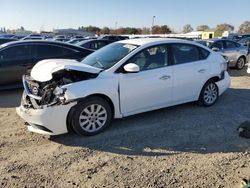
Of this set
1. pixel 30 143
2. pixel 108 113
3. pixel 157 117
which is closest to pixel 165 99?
pixel 157 117

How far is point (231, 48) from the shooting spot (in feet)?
47.2

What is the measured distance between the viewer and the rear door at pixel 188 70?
6.77 meters

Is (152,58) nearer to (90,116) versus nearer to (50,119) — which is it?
(90,116)

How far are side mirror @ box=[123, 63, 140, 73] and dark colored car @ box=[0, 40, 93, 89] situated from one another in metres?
4.27

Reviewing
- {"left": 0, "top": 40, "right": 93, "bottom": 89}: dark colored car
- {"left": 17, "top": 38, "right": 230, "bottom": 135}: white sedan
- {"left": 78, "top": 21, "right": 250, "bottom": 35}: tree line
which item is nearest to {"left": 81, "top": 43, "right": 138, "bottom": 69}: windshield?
{"left": 17, "top": 38, "right": 230, "bottom": 135}: white sedan

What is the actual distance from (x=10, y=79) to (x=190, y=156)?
249 inches

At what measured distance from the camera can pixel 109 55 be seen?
21.5 ft

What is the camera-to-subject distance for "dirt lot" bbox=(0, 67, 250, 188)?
420 cm

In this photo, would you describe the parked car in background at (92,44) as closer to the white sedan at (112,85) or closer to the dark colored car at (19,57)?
the dark colored car at (19,57)

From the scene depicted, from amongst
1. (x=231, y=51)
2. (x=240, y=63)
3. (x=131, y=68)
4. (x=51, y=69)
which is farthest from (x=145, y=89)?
(x=240, y=63)

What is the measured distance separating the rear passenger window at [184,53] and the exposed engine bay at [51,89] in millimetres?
1944

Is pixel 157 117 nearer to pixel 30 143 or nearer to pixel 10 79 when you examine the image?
pixel 30 143

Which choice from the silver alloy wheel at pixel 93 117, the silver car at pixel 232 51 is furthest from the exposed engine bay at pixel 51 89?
the silver car at pixel 232 51

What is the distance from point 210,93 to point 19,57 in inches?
216
